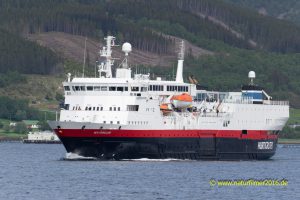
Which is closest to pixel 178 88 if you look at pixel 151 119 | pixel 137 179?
pixel 151 119

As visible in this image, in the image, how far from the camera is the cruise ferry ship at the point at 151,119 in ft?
328

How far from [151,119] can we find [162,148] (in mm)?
2935

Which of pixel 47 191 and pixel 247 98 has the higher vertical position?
pixel 247 98

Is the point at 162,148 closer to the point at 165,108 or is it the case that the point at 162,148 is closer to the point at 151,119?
the point at 151,119

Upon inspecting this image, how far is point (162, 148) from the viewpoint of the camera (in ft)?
337

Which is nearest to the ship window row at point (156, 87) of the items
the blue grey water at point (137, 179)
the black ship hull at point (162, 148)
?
the black ship hull at point (162, 148)

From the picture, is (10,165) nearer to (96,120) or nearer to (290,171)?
(96,120)

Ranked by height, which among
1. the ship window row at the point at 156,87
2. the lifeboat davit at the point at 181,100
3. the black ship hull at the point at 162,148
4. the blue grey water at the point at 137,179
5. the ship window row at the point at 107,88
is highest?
the ship window row at the point at 156,87

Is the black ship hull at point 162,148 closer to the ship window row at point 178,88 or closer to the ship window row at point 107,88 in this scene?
the ship window row at point 107,88

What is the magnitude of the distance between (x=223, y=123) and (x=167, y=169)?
661 inches

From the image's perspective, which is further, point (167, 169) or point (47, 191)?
point (167, 169)

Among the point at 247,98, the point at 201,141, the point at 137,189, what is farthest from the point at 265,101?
the point at 137,189

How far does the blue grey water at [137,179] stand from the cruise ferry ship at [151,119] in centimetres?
186

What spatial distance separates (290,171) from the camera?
4139 inches
